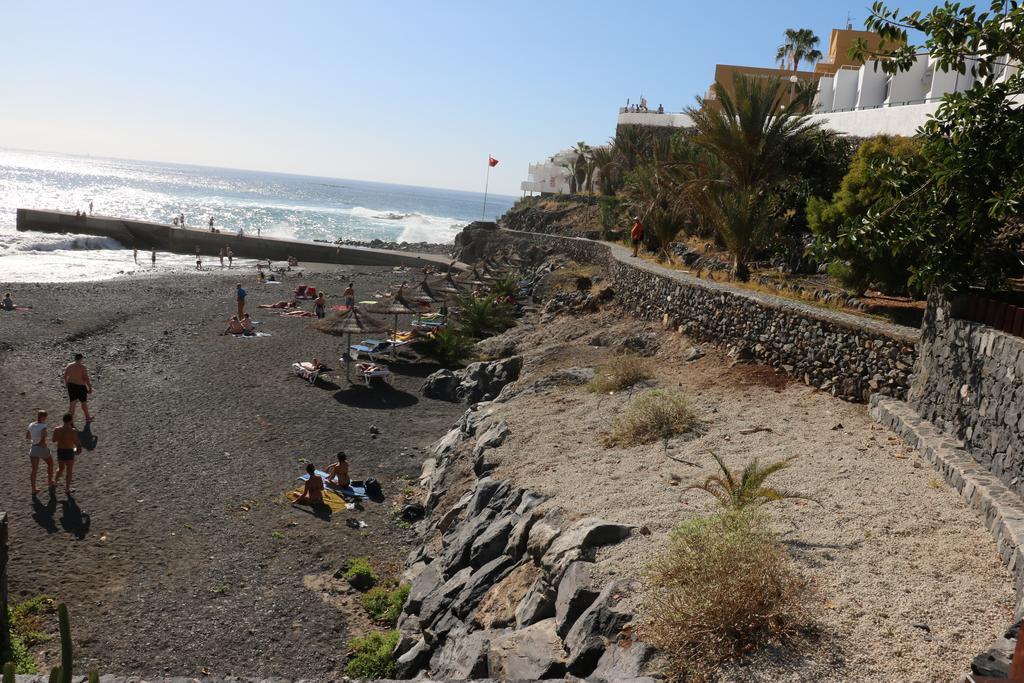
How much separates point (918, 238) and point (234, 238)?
47.7 metres

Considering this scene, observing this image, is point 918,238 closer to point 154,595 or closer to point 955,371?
point 955,371

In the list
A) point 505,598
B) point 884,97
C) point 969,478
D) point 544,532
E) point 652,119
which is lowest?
point 505,598

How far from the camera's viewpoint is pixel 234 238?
49.5m

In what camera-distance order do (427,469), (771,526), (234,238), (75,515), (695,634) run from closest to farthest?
1. (695,634)
2. (771,526)
3. (75,515)
4. (427,469)
5. (234,238)

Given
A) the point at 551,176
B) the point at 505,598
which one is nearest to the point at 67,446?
the point at 505,598

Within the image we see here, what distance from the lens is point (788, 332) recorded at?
36.0 feet

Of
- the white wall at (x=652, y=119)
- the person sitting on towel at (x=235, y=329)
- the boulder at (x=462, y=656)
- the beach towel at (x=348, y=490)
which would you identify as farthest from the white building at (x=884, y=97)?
the person sitting on towel at (x=235, y=329)

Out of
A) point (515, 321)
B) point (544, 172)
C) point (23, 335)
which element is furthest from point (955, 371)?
point (544, 172)

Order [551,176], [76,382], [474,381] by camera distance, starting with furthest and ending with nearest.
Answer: [551,176] → [474,381] → [76,382]

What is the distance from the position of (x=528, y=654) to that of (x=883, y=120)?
21.2 m

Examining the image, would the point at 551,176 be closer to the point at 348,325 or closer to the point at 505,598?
the point at 348,325

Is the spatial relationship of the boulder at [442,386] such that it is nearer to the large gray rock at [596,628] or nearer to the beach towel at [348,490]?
the beach towel at [348,490]

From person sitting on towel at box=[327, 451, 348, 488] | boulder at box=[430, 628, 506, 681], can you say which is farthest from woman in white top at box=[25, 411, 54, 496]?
boulder at box=[430, 628, 506, 681]

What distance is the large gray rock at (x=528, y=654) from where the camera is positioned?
5000 millimetres
